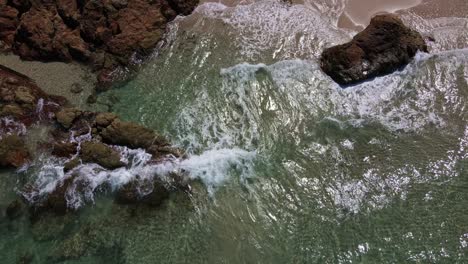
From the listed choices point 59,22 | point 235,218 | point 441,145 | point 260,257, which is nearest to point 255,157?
point 235,218

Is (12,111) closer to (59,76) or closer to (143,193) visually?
(59,76)

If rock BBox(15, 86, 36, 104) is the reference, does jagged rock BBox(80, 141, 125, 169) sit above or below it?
above

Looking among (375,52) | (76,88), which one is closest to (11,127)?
(76,88)

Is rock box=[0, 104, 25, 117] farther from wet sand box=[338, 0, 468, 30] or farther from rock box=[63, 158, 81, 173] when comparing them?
wet sand box=[338, 0, 468, 30]

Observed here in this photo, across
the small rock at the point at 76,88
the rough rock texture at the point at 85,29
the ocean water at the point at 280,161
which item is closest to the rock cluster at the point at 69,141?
the ocean water at the point at 280,161

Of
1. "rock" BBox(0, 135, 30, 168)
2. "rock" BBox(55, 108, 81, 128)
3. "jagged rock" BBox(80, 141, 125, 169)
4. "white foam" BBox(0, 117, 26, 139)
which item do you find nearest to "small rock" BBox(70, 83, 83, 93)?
"rock" BBox(55, 108, 81, 128)
